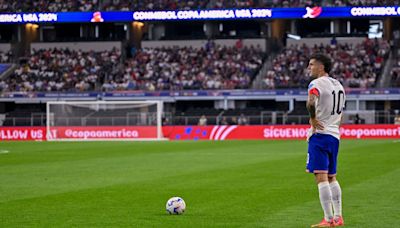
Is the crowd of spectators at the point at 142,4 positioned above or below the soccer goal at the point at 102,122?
above

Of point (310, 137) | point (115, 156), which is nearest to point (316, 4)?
point (115, 156)

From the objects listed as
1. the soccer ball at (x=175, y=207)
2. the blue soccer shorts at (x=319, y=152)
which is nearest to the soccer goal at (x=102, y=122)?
the soccer ball at (x=175, y=207)

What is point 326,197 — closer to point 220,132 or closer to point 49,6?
point 220,132

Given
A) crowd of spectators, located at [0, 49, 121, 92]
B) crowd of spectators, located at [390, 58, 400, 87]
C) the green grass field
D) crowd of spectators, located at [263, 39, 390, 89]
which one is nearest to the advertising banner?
crowd of spectators, located at [263, 39, 390, 89]

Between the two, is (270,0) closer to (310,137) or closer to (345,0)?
(345,0)

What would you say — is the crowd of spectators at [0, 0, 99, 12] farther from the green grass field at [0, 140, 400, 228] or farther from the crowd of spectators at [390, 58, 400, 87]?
the green grass field at [0, 140, 400, 228]

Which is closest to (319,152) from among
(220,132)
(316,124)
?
(316,124)

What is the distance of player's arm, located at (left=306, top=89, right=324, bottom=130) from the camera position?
11.7m

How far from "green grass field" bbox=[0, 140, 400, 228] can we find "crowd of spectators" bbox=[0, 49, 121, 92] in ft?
139

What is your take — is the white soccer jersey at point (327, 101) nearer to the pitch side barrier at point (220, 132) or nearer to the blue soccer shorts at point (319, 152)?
the blue soccer shorts at point (319, 152)

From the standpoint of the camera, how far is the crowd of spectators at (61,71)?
72.9 metres

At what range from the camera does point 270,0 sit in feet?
253

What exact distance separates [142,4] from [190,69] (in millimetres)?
8863

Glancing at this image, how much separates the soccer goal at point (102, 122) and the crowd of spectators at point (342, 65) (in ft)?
44.4
